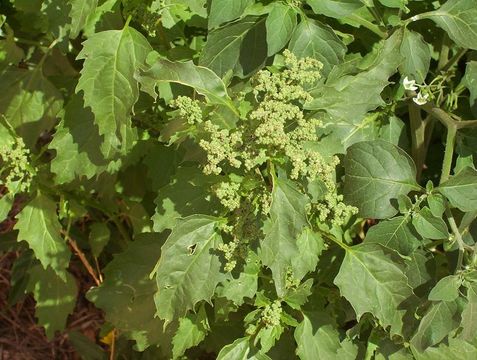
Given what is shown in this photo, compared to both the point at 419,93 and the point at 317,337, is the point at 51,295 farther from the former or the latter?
the point at 419,93

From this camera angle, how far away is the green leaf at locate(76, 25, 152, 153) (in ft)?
6.71

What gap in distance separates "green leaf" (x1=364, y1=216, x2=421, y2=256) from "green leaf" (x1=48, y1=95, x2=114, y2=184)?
866mm

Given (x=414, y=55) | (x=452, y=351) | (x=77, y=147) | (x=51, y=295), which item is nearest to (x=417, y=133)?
(x=414, y=55)

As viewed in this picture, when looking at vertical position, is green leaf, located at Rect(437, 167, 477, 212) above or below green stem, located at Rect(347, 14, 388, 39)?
below

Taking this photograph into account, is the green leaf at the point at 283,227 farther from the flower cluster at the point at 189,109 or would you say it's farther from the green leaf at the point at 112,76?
the green leaf at the point at 112,76

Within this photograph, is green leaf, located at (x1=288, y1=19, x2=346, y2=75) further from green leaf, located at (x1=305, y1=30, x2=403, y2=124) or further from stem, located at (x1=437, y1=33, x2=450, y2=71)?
stem, located at (x1=437, y1=33, x2=450, y2=71)

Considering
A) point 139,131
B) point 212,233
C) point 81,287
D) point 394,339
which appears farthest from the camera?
point 81,287

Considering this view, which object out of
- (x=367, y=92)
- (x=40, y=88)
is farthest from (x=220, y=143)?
(x=40, y=88)

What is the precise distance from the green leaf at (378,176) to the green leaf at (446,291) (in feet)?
0.81

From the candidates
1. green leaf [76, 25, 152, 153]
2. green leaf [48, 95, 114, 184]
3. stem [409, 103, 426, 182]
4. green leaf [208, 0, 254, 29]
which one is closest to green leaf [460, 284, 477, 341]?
stem [409, 103, 426, 182]

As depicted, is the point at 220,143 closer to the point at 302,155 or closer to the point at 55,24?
the point at 302,155

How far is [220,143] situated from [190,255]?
345mm

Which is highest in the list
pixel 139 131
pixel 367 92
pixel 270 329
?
pixel 367 92

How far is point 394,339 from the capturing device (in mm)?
1996
